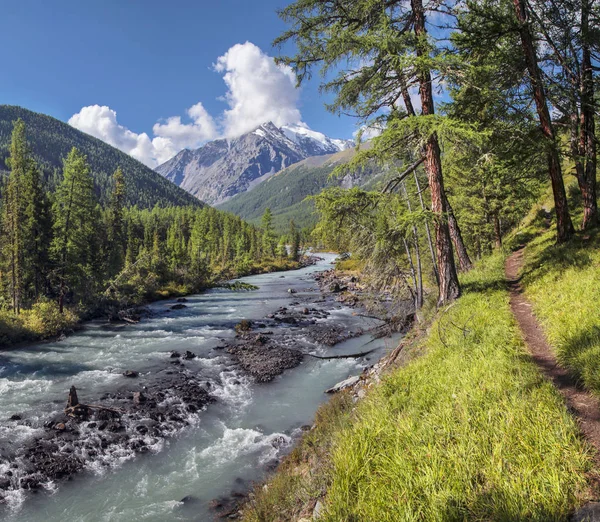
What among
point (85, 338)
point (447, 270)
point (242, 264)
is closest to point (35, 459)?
point (447, 270)

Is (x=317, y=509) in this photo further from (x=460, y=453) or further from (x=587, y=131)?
(x=587, y=131)

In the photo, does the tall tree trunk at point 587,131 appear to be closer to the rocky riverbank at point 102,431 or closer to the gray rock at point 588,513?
the gray rock at point 588,513

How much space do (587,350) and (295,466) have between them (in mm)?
6633

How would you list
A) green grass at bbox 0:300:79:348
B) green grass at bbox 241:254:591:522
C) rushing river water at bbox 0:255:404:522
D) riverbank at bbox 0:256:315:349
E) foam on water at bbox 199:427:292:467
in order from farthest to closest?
1. riverbank at bbox 0:256:315:349
2. green grass at bbox 0:300:79:348
3. foam on water at bbox 199:427:292:467
4. rushing river water at bbox 0:255:404:522
5. green grass at bbox 241:254:591:522

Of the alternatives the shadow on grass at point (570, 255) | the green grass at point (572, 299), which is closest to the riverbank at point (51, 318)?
the green grass at point (572, 299)

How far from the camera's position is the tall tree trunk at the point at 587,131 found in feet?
40.9

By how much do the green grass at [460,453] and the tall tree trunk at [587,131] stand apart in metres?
9.91

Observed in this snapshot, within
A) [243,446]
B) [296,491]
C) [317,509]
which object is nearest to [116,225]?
[243,446]

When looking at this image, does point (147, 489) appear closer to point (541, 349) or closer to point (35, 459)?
point (35, 459)

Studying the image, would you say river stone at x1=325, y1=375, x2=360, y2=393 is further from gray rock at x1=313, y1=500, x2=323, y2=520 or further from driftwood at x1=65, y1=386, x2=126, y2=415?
gray rock at x1=313, y1=500, x2=323, y2=520

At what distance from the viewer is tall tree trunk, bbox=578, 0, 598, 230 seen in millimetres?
12477

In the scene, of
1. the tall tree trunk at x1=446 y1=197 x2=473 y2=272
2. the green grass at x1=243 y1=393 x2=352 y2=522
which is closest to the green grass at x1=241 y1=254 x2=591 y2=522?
the green grass at x1=243 y1=393 x2=352 y2=522

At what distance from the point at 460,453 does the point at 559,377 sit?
2.69 metres

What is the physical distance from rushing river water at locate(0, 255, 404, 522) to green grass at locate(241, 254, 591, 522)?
4.67 m
